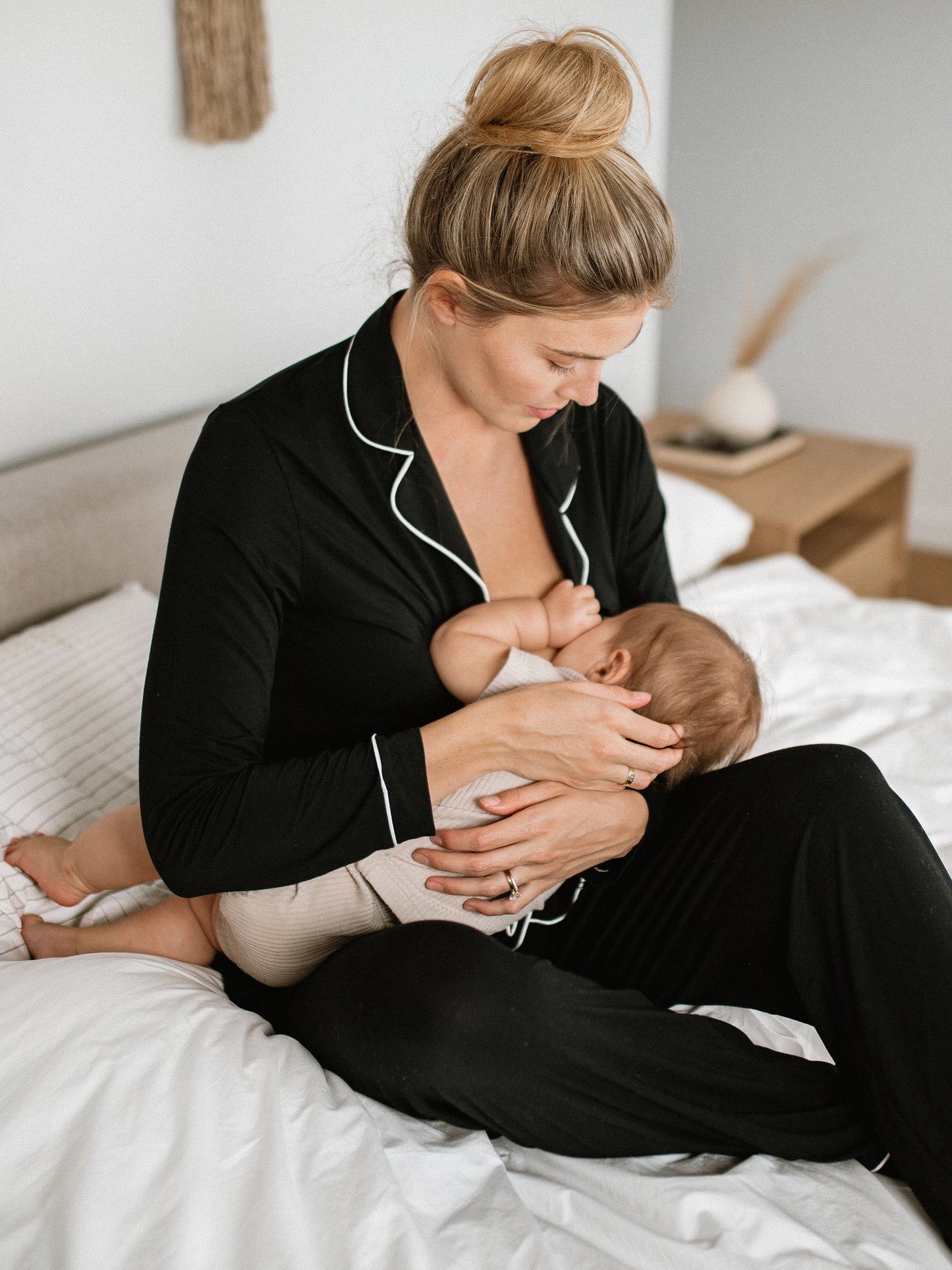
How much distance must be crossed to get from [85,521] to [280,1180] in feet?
3.15

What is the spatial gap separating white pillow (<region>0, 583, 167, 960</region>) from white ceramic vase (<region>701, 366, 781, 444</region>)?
1815 mm

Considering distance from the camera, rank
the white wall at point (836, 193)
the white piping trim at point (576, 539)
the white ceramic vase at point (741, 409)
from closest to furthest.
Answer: the white piping trim at point (576, 539) < the white ceramic vase at point (741, 409) < the white wall at point (836, 193)

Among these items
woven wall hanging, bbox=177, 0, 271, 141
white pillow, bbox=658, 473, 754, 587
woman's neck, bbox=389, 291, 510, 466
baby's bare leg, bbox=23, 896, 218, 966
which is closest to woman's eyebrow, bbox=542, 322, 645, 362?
woman's neck, bbox=389, 291, 510, 466

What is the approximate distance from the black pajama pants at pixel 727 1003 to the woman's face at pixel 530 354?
44 cm

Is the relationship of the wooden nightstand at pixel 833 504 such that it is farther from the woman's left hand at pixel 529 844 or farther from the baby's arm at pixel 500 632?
the woman's left hand at pixel 529 844

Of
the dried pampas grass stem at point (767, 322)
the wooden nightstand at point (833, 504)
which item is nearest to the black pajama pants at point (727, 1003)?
the wooden nightstand at point (833, 504)

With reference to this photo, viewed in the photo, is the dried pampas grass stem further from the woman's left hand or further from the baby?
the woman's left hand

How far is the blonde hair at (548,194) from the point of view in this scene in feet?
3.33

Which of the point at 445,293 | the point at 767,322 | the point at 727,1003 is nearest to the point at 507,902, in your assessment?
the point at 727,1003

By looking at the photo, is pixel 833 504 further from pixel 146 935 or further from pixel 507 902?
pixel 146 935

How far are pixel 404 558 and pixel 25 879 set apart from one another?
55cm

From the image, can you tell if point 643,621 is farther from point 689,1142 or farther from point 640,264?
point 689,1142

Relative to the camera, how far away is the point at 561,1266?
2.83 feet

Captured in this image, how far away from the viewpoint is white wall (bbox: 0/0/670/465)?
1.55 metres
